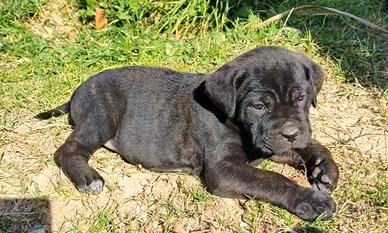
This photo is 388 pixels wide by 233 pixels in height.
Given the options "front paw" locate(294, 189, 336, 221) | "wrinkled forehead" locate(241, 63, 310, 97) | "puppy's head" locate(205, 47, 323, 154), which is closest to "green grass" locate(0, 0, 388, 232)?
"front paw" locate(294, 189, 336, 221)

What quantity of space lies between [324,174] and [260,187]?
2.06 feet

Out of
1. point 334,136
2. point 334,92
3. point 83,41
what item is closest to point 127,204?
point 334,136

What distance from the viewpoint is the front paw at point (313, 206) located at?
4965 mm

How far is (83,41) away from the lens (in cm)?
866

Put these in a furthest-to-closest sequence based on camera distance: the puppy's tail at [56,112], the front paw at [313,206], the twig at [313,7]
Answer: the twig at [313,7] < the puppy's tail at [56,112] < the front paw at [313,206]

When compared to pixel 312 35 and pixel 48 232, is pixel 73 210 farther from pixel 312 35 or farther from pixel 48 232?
pixel 312 35

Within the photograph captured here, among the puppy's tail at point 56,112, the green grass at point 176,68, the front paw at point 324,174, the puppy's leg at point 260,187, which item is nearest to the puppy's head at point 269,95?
the puppy's leg at point 260,187

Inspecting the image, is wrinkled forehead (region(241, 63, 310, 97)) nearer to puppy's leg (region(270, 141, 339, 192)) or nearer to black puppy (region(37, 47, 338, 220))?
black puppy (region(37, 47, 338, 220))

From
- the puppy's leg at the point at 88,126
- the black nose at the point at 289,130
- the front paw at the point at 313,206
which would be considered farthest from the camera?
the puppy's leg at the point at 88,126

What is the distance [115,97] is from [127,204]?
116cm

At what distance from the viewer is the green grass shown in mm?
5258

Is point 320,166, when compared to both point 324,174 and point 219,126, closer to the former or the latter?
point 324,174

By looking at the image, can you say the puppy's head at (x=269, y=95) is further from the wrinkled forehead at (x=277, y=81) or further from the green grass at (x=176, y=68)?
the green grass at (x=176, y=68)

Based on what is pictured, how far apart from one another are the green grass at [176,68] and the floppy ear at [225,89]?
76 centimetres
